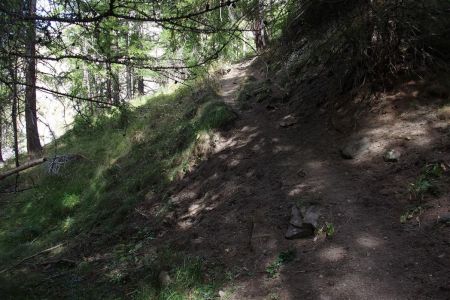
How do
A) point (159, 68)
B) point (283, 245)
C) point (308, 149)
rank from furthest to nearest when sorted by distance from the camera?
point (308, 149)
point (283, 245)
point (159, 68)

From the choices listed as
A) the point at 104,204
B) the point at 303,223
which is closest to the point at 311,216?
the point at 303,223

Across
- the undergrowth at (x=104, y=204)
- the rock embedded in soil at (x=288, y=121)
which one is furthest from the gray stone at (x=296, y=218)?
the rock embedded in soil at (x=288, y=121)

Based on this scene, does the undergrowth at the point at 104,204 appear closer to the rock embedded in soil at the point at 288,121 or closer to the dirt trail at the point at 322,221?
the dirt trail at the point at 322,221

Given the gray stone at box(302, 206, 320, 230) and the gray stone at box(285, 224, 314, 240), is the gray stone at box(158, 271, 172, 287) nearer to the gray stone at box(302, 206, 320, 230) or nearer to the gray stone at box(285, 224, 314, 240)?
the gray stone at box(285, 224, 314, 240)

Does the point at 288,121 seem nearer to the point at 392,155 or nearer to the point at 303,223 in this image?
the point at 392,155

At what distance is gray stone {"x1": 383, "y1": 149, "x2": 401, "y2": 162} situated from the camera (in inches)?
202

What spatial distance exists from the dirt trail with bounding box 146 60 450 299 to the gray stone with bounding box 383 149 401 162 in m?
0.09

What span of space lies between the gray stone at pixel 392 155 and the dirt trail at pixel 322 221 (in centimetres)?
9

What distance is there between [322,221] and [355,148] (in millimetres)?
1556

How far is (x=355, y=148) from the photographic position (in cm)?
575

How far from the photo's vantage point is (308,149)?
6430 millimetres

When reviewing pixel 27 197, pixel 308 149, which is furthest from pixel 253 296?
pixel 27 197

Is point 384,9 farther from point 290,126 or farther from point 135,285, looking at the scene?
point 135,285

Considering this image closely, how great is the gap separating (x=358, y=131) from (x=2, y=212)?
964 cm
